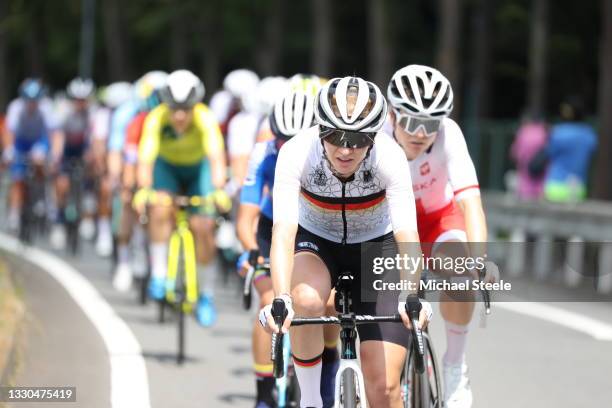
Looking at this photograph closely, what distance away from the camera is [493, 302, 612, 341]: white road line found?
12516mm

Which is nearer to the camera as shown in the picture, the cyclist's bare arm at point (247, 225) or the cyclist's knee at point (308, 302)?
the cyclist's knee at point (308, 302)

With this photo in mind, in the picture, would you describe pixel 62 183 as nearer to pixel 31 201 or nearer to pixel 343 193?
pixel 31 201

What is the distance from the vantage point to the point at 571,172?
59.3 feet

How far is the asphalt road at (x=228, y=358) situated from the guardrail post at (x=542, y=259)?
216cm

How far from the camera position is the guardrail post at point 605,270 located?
1562cm

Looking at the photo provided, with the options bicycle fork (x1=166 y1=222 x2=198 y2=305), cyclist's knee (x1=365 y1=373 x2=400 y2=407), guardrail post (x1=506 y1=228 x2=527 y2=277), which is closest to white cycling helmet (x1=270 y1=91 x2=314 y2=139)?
cyclist's knee (x1=365 y1=373 x2=400 y2=407)

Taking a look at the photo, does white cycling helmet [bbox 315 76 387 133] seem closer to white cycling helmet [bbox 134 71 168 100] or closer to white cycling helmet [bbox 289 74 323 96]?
white cycling helmet [bbox 289 74 323 96]

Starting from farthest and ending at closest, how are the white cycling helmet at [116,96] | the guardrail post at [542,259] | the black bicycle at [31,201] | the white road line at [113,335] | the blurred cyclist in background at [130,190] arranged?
1. the black bicycle at [31,201]
2. the white cycling helmet at [116,96]
3. the guardrail post at [542,259]
4. the blurred cyclist in background at [130,190]
5. the white road line at [113,335]

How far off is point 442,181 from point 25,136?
12604 millimetres

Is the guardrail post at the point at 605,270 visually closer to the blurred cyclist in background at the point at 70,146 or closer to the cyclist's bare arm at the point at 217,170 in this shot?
the cyclist's bare arm at the point at 217,170

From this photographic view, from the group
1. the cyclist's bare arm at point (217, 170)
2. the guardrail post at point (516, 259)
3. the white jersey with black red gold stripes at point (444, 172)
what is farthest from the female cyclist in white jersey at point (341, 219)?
the guardrail post at point (516, 259)

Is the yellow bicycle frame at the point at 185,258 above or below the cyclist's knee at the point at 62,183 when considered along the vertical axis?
below

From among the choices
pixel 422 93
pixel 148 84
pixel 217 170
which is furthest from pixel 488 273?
pixel 148 84

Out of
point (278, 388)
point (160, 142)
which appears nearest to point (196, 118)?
point (160, 142)
